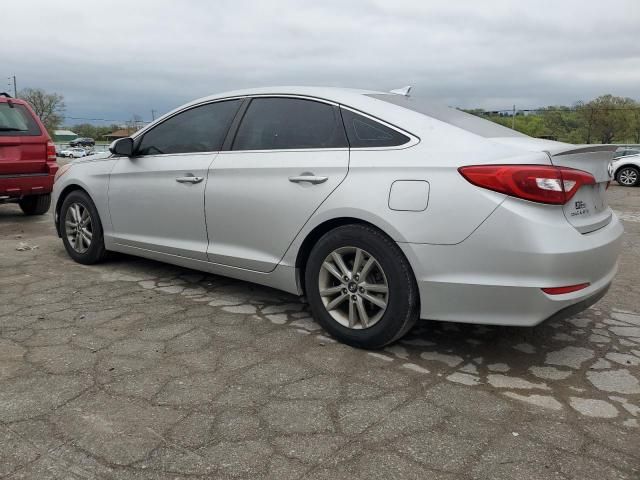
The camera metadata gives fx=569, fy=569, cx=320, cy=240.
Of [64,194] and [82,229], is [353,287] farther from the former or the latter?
[64,194]

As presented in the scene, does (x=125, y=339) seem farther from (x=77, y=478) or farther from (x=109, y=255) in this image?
(x=109, y=255)

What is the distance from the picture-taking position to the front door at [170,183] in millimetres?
4008

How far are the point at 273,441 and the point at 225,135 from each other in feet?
7.60

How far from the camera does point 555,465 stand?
214cm

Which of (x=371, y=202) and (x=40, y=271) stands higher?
(x=371, y=202)

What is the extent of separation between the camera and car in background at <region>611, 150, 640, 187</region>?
58.0ft

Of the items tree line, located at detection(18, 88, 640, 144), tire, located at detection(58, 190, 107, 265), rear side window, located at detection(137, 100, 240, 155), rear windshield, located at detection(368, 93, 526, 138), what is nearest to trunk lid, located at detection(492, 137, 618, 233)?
rear windshield, located at detection(368, 93, 526, 138)

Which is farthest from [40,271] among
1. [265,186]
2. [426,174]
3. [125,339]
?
[426,174]

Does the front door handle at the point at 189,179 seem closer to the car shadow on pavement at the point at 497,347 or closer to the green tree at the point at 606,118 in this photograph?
the car shadow on pavement at the point at 497,347

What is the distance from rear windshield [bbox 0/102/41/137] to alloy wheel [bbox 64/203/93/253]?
2.72m

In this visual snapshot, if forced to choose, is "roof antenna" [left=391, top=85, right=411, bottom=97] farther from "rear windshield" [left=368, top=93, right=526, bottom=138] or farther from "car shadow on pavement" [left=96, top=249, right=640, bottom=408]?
"car shadow on pavement" [left=96, top=249, right=640, bottom=408]

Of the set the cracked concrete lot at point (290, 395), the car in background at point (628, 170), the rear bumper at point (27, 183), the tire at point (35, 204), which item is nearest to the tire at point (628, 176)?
the car in background at point (628, 170)

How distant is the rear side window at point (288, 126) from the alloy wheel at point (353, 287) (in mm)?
676

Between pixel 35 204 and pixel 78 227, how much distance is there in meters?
3.88
